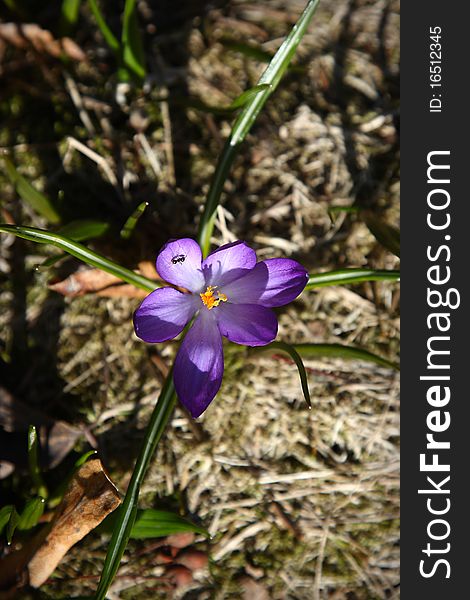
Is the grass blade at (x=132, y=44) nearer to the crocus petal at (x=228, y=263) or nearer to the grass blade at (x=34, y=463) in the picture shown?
the crocus petal at (x=228, y=263)

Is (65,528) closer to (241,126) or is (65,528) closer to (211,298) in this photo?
(211,298)

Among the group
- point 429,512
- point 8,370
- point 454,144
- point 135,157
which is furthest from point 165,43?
point 429,512

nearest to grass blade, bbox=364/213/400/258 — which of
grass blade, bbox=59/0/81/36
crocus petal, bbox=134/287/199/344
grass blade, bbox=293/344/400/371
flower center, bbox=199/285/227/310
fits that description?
grass blade, bbox=293/344/400/371

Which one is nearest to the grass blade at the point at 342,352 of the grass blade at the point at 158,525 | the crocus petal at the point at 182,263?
the crocus petal at the point at 182,263

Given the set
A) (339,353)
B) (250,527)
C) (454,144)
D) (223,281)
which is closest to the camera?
(223,281)

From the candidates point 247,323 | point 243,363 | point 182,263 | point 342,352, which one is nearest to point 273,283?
point 247,323

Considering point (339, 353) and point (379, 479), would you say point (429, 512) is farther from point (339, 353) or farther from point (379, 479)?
point (339, 353)
